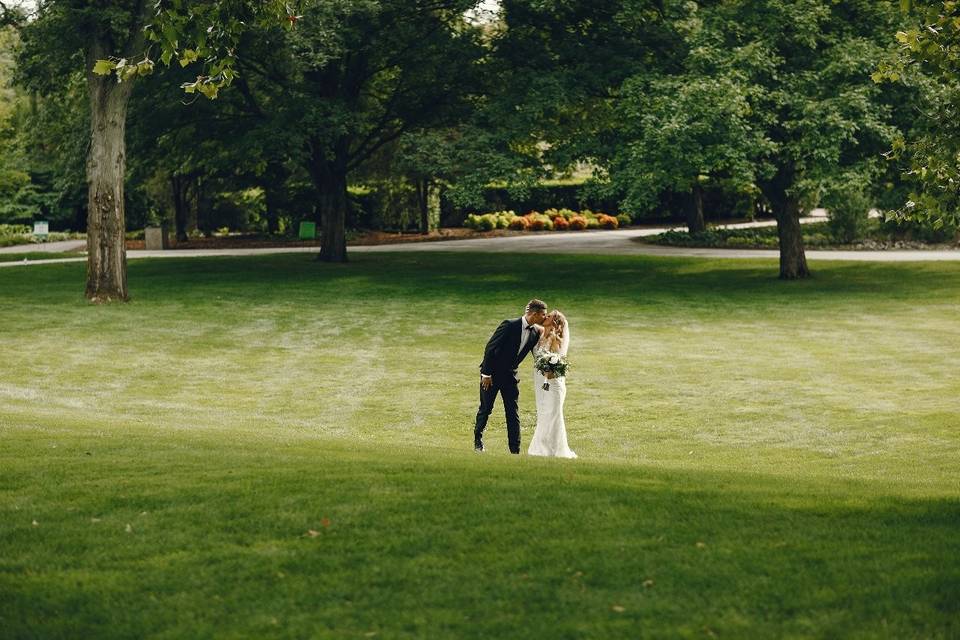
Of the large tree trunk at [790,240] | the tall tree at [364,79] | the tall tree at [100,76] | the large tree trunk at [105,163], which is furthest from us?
the tall tree at [364,79]

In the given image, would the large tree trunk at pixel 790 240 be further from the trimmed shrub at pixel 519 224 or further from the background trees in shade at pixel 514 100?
the trimmed shrub at pixel 519 224

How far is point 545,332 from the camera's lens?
44.3 ft

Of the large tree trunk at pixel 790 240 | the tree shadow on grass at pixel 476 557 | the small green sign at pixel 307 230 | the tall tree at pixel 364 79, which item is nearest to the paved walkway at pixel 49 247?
the small green sign at pixel 307 230

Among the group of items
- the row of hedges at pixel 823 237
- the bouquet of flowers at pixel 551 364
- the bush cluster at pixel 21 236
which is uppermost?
the bush cluster at pixel 21 236

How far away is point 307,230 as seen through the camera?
153 feet

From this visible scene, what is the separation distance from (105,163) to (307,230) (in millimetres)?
20148

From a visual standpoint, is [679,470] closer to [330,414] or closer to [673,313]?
[330,414]

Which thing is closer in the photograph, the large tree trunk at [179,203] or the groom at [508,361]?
the groom at [508,361]

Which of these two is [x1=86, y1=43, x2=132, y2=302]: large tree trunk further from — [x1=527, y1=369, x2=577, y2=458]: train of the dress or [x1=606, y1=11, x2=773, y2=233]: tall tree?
[x1=527, y1=369, x2=577, y2=458]: train of the dress

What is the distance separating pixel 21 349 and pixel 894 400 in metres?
15.5

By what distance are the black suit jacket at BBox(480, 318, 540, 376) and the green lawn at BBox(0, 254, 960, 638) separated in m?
1.19

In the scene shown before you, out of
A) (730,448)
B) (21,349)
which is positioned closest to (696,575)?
(730,448)

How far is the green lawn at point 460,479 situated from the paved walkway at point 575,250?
1199cm

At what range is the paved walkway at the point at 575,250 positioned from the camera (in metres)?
38.2
